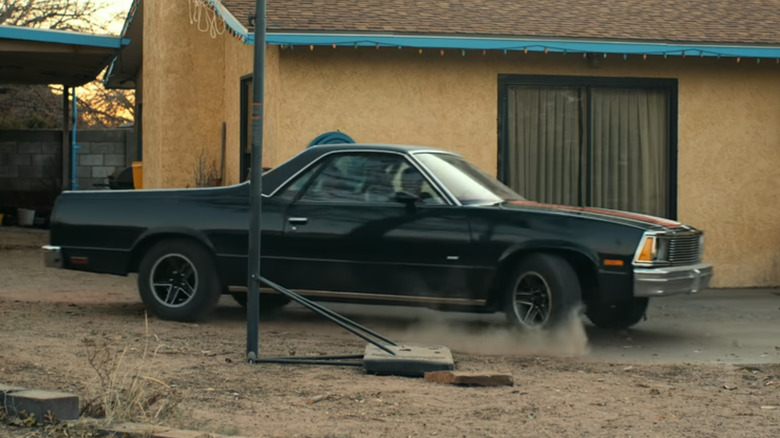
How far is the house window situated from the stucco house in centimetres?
2

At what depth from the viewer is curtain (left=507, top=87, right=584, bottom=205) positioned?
14.1 metres

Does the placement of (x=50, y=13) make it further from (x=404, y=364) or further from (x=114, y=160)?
(x=404, y=364)

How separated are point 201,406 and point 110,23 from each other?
33.6 metres

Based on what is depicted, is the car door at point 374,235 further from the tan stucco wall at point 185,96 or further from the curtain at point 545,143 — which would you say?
the tan stucco wall at point 185,96

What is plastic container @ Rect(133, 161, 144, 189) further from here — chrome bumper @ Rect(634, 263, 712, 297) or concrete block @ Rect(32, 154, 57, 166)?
chrome bumper @ Rect(634, 263, 712, 297)

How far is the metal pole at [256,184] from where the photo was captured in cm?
805

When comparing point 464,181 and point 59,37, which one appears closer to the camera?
point 464,181

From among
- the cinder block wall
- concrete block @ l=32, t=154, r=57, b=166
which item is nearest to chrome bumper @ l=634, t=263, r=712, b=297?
the cinder block wall

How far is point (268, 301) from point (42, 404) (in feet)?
16.8

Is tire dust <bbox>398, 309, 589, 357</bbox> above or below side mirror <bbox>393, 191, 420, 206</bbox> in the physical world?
below

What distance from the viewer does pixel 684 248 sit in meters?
9.74

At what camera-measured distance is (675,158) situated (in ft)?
47.1

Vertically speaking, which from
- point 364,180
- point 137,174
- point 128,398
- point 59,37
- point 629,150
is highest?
point 59,37

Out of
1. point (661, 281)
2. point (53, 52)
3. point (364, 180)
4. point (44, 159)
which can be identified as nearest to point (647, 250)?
point (661, 281)
